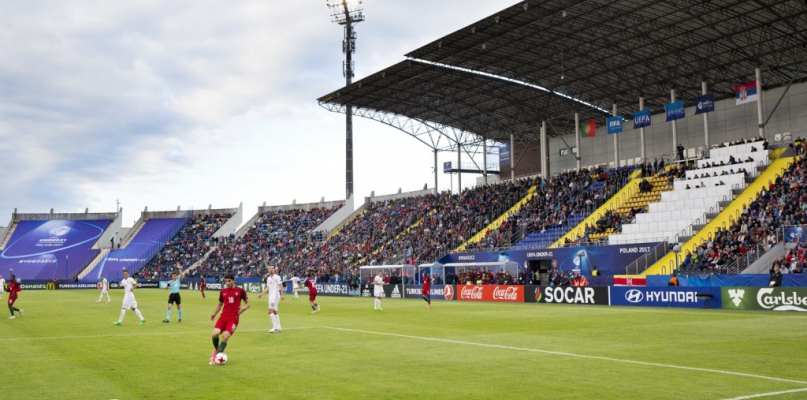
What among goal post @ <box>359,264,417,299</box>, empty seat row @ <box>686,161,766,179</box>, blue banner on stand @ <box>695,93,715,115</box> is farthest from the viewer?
goal post @ <box>359,264,417,299</box>

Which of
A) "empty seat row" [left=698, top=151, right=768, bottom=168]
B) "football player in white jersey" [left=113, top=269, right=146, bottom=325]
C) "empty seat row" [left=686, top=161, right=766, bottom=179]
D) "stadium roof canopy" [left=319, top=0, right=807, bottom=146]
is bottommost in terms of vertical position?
"football player in white jersey" [left=113, top=269, right=146, bottom=325]

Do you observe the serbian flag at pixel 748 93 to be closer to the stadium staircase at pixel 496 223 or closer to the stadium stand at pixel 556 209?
the stadium stand at pixel 556 209

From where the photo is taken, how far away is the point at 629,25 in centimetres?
4744

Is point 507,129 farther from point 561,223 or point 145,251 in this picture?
point 145,251

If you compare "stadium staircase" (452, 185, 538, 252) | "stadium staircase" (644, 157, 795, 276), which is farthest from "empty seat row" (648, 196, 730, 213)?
"stadium staircase" (452, 185, 538, 252)

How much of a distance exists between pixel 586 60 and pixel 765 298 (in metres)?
29.0

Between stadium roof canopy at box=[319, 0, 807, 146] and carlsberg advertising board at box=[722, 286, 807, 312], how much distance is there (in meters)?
19.3

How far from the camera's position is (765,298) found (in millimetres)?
30156

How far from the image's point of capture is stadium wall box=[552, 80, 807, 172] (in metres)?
55.3

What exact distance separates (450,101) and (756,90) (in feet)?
91.0

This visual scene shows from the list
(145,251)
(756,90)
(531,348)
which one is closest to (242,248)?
(145,251)

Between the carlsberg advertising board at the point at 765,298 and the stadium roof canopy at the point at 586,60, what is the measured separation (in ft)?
63.2

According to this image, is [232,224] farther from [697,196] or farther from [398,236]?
[697,196]

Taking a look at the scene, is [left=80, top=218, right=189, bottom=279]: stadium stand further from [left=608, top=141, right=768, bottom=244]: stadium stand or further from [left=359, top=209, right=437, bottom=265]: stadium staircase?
[left=608, top=141, right=768, bottom=244]: stadium stand
